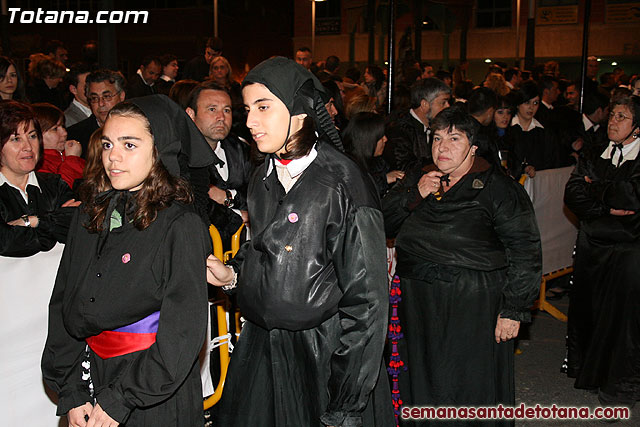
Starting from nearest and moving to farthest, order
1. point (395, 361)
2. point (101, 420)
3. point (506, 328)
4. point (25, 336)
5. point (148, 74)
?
point (101, 420)
point (25, 336)
point (506, 328)
point (395, 361)
point (148, 74)

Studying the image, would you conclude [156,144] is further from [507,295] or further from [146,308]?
[507,295]

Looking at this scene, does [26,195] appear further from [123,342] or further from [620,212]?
Result: [620,212]

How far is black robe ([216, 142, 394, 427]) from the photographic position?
9.25 ft

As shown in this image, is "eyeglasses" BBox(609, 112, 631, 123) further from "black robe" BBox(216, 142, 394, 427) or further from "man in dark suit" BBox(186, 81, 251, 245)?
"black robe" BBox(216, 142, 394, 427)

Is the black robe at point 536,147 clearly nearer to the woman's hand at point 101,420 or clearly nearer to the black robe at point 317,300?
the black robe at point 317,300

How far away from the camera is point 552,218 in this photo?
8.41m

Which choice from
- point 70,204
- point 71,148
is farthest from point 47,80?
point 70,204

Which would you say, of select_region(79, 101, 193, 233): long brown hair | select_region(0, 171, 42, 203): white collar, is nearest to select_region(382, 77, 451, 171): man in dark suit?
select_region(0, 171, 42, 203): white collar

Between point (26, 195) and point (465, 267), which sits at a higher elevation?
point (26, 195)

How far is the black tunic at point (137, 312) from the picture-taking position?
2.73 metres

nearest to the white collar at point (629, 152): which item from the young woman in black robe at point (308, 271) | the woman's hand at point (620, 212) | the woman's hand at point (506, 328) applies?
the woman's hand at point (620, 212)

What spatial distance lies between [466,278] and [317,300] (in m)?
1.84

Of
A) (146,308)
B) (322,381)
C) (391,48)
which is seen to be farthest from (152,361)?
(391,48)

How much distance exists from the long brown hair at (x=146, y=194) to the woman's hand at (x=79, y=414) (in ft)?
2.42
